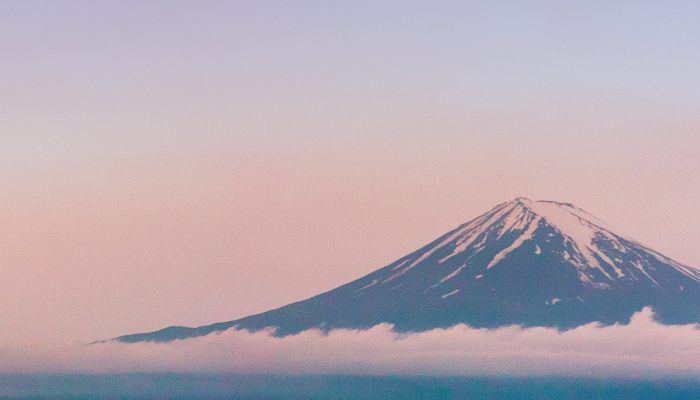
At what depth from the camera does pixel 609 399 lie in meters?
134

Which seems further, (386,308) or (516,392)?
(516,392)

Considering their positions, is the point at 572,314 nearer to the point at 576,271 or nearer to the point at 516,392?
the point at 576,271

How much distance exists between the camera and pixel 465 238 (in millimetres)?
126812

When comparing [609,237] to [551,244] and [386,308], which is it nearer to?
[551,244]

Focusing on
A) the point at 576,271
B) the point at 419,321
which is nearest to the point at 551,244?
the point at 576,271

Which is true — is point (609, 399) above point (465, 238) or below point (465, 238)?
below

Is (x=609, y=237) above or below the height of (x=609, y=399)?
above

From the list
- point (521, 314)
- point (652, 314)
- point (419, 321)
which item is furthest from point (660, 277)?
point (419, 321)

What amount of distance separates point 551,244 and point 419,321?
12.8 meters

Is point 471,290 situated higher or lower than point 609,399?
higher

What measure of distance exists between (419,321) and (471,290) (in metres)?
4.95

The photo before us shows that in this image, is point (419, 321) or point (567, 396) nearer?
point (419, 321)

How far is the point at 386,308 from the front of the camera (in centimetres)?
12188

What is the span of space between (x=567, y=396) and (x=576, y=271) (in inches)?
677
